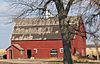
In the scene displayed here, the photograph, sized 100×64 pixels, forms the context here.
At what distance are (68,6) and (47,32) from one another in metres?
55.8

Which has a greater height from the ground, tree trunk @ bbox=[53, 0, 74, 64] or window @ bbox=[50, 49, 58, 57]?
tree trunk @ bbox=[53, 0, 74, 64]

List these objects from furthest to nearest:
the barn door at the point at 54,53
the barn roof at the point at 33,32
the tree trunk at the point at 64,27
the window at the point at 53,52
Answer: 1. the window at the point at 53,52
2. the barn door at the point at 54,53
3. the barn roof at the point at 33,32
4. the tree trunk at the point at 64,27

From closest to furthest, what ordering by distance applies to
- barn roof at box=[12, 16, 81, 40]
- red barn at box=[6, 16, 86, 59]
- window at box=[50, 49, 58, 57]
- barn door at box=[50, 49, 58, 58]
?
barn roof at box=[12, 16, 81, 40], red barn at box=[6, 16, 86, 59], barn door at box=[50, 49, 58, 58], window at box=[50, 49, 58, 57]

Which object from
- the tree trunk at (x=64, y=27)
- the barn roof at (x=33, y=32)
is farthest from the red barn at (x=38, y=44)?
the tree trunk at (x=64, y=27)

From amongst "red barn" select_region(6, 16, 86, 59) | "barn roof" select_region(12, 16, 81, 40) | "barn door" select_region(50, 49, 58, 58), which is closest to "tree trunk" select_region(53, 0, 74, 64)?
"barn roof" select_region(12, 16, 81, 40)

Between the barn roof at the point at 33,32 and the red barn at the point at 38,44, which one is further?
the red barn at the point at 38,44

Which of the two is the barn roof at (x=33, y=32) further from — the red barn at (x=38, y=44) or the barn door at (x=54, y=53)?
the barn door at (x=54, y=53)

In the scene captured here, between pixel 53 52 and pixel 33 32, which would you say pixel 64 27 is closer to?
pixel 53 52

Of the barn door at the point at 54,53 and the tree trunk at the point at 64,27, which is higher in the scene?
the tree trunk at the point at 64,27

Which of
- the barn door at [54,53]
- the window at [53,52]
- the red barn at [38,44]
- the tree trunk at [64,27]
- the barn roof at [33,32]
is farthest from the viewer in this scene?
the window at [53,52]

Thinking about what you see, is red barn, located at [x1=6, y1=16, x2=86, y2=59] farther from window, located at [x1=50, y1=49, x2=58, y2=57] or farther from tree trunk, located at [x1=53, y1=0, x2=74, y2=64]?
tree trunk, located at [x1=53, y1=0, x2=74, y2=64]

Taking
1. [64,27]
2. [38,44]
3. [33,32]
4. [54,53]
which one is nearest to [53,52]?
[54,53]

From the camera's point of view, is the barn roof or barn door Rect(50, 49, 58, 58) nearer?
the barn roof

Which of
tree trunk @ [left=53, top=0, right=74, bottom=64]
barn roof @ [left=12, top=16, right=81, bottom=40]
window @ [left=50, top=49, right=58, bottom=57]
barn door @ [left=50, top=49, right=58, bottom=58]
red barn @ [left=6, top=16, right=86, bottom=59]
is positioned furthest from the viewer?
window @ [left=50, top=49, right=58, bottom=57]
